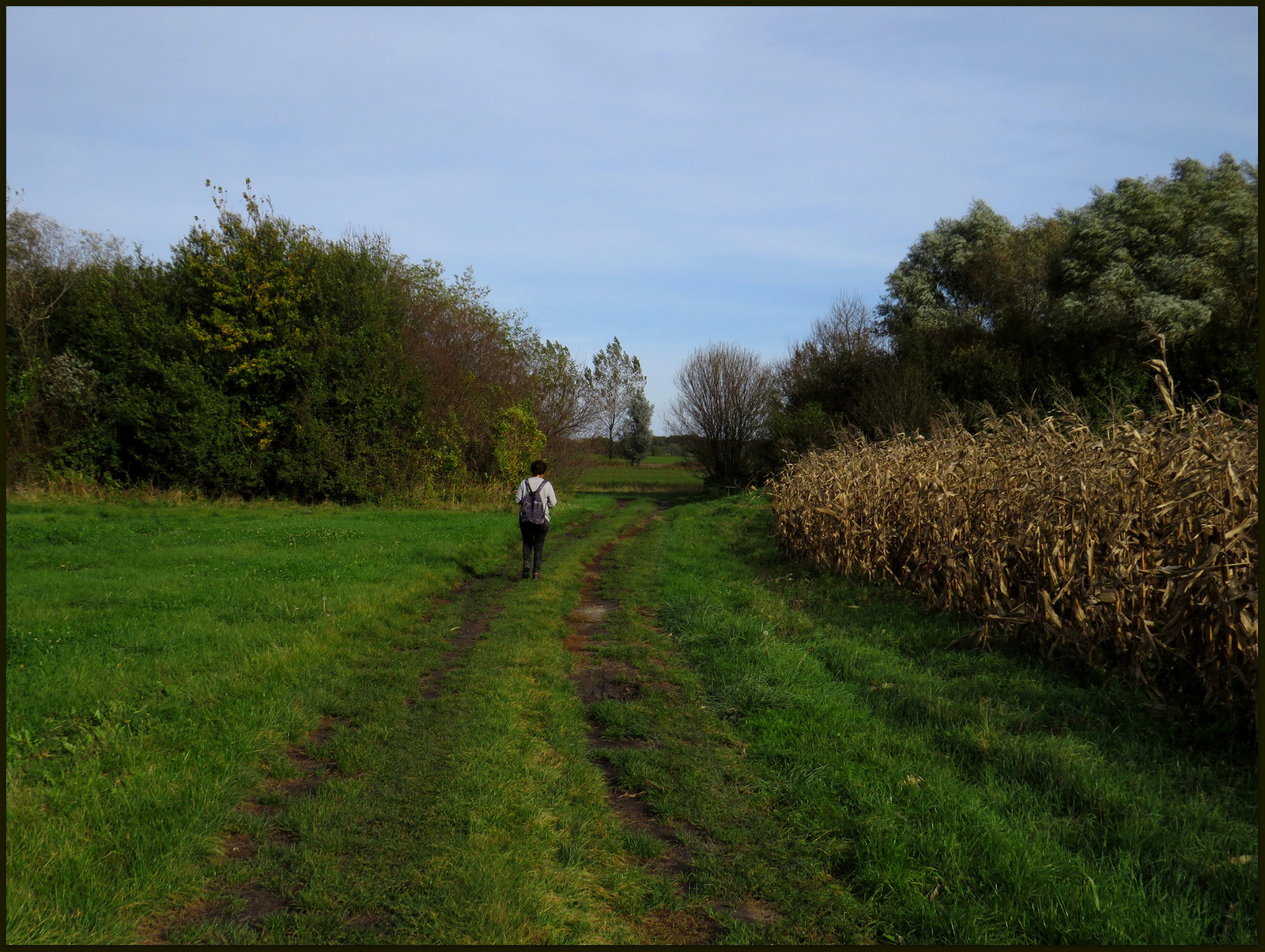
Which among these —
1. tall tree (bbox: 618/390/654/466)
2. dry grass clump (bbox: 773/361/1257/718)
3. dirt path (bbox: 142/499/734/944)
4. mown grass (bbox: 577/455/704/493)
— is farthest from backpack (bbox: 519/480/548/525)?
tall tree (bbox: 618/390/654/466)

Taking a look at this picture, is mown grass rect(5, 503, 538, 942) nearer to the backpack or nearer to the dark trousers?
the dark trousers

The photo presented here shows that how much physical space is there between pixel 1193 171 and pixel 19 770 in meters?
40.1

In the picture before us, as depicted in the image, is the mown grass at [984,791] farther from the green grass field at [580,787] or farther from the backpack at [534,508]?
the backpack at [534,508]

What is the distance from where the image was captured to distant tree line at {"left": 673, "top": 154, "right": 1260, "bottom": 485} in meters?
26.5

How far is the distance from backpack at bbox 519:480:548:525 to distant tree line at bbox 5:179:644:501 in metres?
15.2

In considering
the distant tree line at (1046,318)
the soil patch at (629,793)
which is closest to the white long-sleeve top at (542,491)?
the soil patch at (629,793)

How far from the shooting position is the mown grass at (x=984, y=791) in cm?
346

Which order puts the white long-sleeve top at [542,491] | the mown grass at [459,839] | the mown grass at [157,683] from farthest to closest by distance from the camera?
the white long-sleeve top at [542,491] → the mown grass at [157,683] → the mown grass at [459,839]

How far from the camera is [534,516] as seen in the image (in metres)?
12.7

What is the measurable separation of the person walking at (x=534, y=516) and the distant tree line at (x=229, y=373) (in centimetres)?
1505

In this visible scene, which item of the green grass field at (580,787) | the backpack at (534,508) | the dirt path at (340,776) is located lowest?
the dirt path at (340,776)

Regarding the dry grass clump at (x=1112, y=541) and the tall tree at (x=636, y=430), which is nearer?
the dry grass clump at (x=1112, y=541)

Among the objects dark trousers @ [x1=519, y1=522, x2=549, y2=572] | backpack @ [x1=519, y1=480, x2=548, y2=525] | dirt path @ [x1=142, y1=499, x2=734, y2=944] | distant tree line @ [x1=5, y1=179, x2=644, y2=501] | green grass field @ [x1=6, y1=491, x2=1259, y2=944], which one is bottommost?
dirt path @ [x1=142, y1=499, x2=734, y2=944]

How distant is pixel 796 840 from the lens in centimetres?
421
